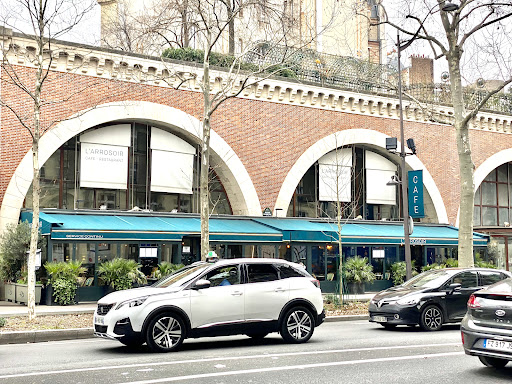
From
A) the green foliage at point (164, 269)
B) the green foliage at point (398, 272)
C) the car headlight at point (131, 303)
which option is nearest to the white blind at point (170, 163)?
the green foliage at point (164, 269)

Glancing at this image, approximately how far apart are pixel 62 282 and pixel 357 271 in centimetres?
1151

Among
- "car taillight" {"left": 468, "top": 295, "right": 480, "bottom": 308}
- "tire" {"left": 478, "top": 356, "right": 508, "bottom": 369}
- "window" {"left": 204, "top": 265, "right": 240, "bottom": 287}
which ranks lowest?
"tire" {"left": 478, "top": 356, "right": 508, "bottom": 369}

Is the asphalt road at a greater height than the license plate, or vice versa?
the license plate

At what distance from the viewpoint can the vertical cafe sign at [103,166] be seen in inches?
936

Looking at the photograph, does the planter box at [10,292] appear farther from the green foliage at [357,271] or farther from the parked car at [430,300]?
the green foliage at [357,271]

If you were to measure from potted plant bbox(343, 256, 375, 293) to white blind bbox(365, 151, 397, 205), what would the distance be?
5849 millimetres

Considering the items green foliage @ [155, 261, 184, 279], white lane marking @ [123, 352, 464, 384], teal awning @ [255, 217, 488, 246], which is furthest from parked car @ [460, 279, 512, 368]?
teal awning @ [255, 217, 488, 246]

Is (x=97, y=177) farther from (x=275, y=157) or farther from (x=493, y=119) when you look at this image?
(x=493, y=119)

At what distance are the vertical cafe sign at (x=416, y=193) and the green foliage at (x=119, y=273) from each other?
15157mm

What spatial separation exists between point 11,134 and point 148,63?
5.77m

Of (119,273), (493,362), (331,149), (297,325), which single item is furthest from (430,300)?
(331,149)

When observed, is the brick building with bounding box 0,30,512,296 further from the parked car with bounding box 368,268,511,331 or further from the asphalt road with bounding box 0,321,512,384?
the parked car with bounding box 368,268,511,331

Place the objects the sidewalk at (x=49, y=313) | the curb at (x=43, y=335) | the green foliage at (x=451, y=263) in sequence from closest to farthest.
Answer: the curb at (x=43, y=335), the sidewalk at (x=49, y=313), the green foliage at (x=451, y=263)

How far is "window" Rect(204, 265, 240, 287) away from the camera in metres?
12.0
